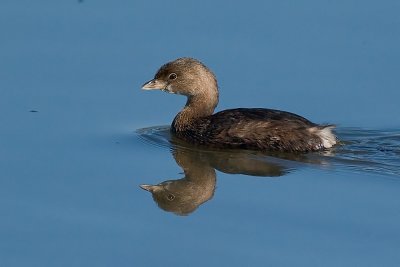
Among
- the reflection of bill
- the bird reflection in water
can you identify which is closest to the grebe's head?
the bird reflection in water

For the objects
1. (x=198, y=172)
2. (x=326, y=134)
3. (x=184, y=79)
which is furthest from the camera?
(x=184, y=79)

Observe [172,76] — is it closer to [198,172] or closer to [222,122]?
[222,122]

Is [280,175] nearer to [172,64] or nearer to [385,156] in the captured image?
[385,156]

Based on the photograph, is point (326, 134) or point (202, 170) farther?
point (326, 134)

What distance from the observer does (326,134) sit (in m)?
11.4

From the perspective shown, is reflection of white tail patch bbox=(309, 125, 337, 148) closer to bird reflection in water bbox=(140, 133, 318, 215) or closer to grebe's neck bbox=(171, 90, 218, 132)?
bird reflection in water bbox=(140, 133, 318, 215)

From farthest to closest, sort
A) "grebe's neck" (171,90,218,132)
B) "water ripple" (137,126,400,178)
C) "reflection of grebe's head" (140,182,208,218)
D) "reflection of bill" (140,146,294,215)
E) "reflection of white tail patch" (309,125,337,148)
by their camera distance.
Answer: "grebe's neck" (171,90,218,132), "reflection of white tail patch" (309,125,337,148), "water ripple" (137,126,400,178), "reflection of bill" (140,146,294,215), "reflection of grebe's head" (140,182,208,218)

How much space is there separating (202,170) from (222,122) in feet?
2.68

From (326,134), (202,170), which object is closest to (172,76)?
(202,170)

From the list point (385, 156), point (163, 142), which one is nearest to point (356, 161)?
point (385, 156)

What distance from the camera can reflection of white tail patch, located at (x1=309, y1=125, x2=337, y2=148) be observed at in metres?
11.3

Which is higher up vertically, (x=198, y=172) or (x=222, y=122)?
(x=222, y=122)

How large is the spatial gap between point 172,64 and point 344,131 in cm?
192

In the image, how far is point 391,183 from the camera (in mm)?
10273
